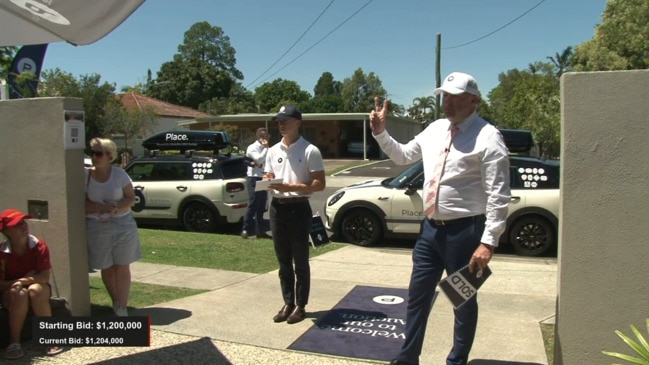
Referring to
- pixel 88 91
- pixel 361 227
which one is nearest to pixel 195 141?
pixel 361 227

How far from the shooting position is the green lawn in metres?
5.52

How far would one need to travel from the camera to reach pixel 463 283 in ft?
10.6

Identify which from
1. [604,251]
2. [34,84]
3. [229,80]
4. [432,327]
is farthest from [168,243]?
[229,80]

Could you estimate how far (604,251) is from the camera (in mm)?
3113

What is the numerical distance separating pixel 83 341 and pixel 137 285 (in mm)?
3428

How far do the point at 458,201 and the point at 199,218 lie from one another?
297 inches

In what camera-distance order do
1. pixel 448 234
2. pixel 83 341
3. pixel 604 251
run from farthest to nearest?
pixel 448 234 → pixel 604 251 → pixel 83 341

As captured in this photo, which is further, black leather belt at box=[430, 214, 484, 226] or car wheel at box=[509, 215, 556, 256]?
car wheel at box=[509, 215, 556, 256]

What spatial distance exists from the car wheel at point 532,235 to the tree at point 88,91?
23878 millimetres

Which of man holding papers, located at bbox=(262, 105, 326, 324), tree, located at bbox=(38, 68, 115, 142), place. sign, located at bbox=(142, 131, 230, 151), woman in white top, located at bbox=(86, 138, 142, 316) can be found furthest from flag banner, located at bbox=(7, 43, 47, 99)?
tree, located at bbox=(38, 68, 115, 142)

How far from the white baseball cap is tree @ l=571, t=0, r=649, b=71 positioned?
3540 cm

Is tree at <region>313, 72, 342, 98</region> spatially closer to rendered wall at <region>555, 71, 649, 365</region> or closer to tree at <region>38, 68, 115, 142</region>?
tree at <region>38, 68, 115, 142</region>

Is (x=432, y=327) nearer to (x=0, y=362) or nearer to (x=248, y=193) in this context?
(x=0, y=362)

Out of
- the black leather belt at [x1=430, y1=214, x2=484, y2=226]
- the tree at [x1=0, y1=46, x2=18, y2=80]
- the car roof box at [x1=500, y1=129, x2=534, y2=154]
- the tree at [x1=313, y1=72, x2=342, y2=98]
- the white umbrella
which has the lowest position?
the black leather belt at [x1=430, y1=214, x2=484, y2=226]
